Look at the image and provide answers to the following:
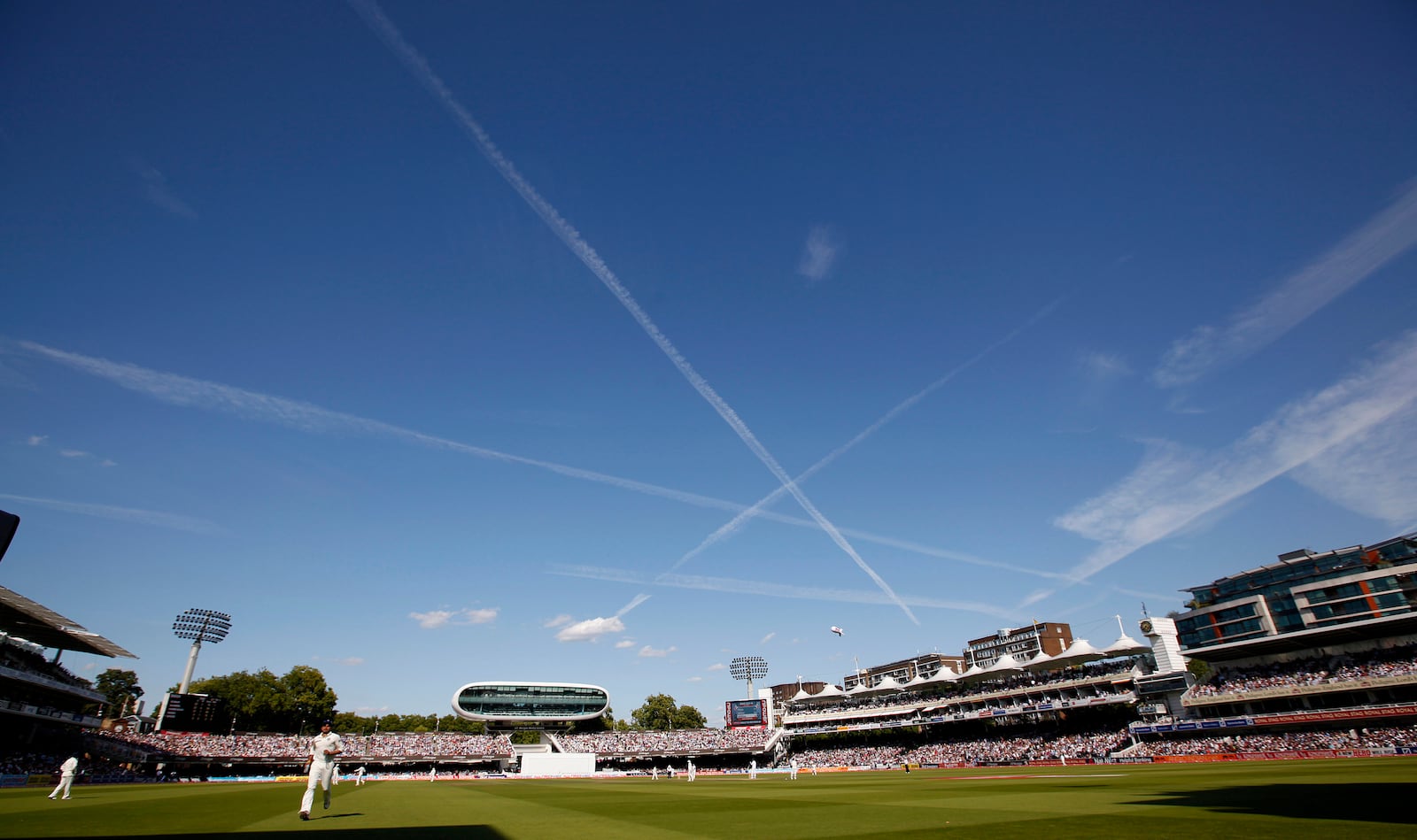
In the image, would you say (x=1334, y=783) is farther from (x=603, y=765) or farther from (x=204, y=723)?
(x=204, y=723)

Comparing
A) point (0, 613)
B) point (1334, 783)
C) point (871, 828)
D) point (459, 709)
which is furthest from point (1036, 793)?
point (459, 709)

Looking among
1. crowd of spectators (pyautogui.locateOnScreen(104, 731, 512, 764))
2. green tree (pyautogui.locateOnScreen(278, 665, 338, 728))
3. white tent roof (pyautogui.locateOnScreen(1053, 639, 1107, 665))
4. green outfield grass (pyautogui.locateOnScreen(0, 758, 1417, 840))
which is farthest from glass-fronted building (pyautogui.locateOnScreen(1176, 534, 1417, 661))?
green tree (pyautogui.locateOnScreen(278, 665, 338, 728))

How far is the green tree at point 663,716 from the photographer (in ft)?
421

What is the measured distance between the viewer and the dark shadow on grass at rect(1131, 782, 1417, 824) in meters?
10.8

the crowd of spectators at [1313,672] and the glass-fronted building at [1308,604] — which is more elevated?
the glass-fronted building at [1308,604]

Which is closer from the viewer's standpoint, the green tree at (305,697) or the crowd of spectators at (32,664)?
the crowd of spectators at (32,664)

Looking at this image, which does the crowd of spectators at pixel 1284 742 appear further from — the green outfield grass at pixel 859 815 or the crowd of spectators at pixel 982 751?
the green outfield grass at pixel 859 815

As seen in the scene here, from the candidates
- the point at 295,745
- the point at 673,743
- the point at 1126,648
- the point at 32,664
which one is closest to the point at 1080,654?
the point at 1126,648

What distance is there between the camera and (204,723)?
6669 centimetres

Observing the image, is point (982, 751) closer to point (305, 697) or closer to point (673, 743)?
point (673, 743)

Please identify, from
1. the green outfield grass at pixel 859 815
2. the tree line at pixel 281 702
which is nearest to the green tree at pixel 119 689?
the tree line at pixel 281 702

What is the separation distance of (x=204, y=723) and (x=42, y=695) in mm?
14079

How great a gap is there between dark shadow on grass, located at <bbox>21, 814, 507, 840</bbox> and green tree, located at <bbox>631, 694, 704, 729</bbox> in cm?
12520

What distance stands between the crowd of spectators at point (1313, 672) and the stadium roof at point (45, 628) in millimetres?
94779
